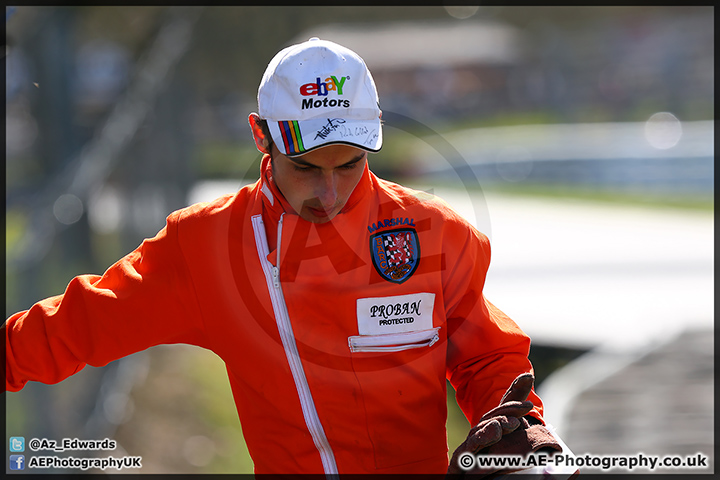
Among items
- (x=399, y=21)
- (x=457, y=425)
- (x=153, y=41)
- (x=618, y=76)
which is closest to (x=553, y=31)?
(x=618, y=76)

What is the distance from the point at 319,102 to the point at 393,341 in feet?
2.40

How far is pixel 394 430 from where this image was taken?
8.08 feet

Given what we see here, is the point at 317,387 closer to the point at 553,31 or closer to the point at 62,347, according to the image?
the point at 62,347

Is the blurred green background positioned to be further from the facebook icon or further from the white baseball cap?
the white baseball cap

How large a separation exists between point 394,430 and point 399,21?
37076mm

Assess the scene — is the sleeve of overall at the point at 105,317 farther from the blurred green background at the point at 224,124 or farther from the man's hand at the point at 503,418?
the blurred green background at the point at 224,124

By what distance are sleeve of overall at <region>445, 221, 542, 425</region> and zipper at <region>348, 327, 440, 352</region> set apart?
96 mm

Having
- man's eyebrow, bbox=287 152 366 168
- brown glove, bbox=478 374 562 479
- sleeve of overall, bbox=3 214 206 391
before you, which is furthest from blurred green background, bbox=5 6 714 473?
brown glove, bbox=478 374 562 479

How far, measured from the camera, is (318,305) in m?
2.40

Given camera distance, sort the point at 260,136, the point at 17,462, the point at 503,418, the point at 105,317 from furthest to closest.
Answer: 1. the point at 17,462
2. the point at 260,136
3. the point at 105,317
4. the point at 503,418

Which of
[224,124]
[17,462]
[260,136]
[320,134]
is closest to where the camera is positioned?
[320,134]

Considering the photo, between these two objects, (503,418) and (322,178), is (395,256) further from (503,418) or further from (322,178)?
(503,418)

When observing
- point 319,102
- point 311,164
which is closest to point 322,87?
point 319,102

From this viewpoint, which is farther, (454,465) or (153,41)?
(153,41)
